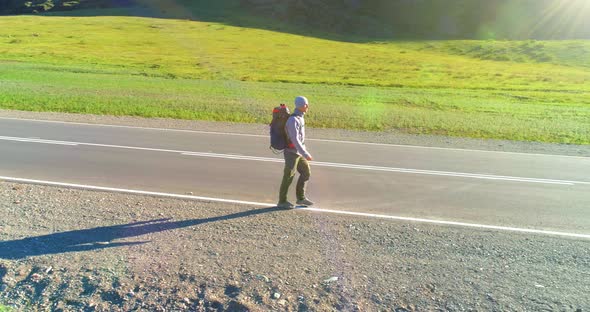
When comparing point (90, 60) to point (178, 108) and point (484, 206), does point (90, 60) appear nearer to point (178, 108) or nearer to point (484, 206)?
→ point (178, 108)

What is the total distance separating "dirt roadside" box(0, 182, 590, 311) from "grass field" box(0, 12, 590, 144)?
10.3 m

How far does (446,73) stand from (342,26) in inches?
2892

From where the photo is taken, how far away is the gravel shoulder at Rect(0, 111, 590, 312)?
15.6 feet

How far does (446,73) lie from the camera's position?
45.1m

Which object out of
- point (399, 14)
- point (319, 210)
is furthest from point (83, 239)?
point (399, 14)

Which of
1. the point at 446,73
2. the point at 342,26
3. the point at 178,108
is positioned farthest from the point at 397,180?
the point at 342,26

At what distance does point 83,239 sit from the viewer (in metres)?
6.07

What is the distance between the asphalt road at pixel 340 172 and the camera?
800 cm

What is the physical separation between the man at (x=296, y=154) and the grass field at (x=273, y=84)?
30.4 ft

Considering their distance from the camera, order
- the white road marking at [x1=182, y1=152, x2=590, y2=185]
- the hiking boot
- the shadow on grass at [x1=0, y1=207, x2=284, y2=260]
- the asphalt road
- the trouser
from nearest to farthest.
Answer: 1. the shadow on grass at [x1=0, y1=207, x2=284, y2=260]
2. the trouser
3. the hiking boot
4. the asphalt road
5. the white road marking at [x1=182, y1=152, x2=590, y2=185]

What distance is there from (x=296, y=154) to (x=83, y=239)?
310cm

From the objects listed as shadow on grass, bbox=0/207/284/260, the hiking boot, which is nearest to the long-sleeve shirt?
the hiking boot

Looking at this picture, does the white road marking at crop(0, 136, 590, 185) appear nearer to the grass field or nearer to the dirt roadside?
the dirt roadside

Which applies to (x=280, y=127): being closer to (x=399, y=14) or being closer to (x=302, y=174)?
(x=302, y=174)
